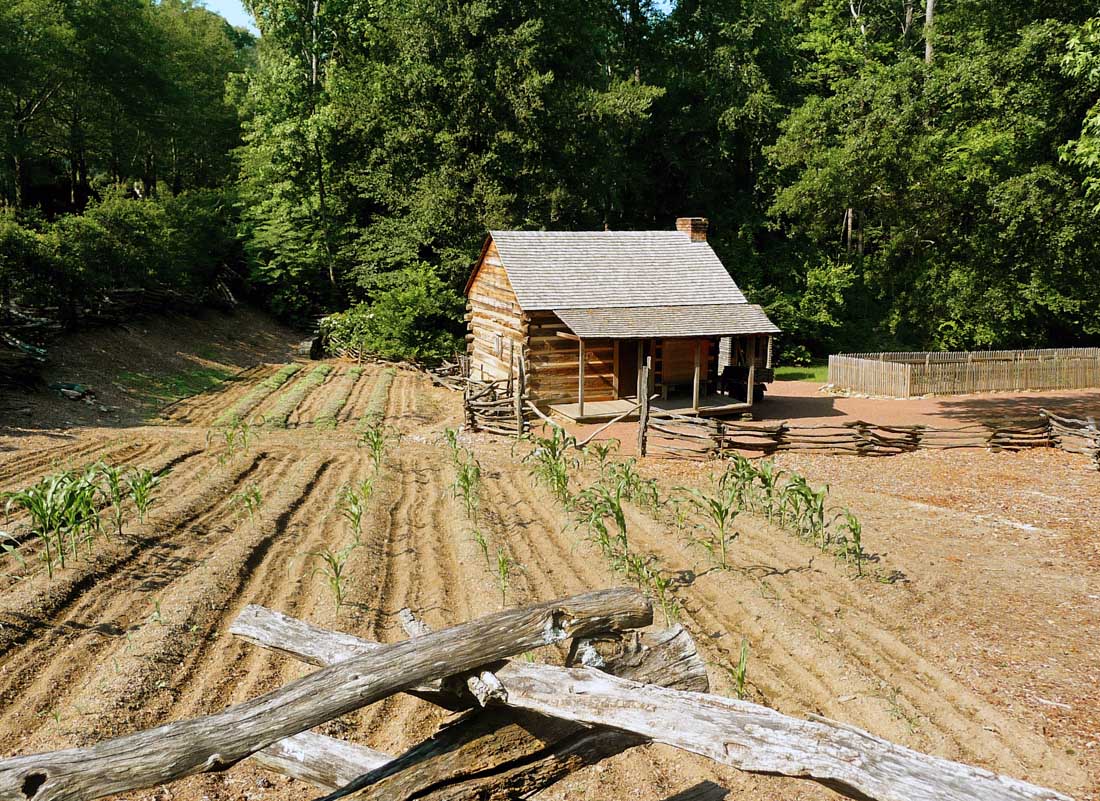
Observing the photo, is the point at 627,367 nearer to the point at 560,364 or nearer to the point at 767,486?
the point at 560,364

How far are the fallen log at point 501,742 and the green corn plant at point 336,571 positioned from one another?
3.02 meters

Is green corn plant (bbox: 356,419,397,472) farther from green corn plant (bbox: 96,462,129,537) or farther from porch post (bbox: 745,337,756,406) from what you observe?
porch post (bbox: 745,337,756,406)

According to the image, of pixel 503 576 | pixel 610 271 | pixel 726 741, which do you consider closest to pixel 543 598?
pixel 503 576

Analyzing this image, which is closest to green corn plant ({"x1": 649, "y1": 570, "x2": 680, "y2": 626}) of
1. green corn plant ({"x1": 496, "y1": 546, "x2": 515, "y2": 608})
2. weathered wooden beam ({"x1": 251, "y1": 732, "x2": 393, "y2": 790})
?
green corn plant ({"x1": 496, "y1": 546, "x2": 515, "y2": 608})

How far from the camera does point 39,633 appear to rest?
696 centimetres

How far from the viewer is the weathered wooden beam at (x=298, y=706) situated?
10.9 feet

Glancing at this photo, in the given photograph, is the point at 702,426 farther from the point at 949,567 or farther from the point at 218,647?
the point at 218,647

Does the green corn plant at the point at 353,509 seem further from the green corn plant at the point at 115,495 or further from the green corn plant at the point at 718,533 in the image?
the green corn plant at the point at 718,533

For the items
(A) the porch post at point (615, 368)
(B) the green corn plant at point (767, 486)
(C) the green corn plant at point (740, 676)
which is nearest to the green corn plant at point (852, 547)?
(B) the green corn plant at point (767, 486)

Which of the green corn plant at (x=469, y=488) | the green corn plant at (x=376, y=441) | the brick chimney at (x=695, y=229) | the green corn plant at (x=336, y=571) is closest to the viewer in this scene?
the green corn plant at (x=336, y=571)

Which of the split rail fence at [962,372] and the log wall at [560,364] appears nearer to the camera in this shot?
the log wall at [560,364]

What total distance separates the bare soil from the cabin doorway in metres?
9.88

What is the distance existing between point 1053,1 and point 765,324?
14307 millimetres

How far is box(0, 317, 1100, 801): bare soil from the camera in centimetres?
597
